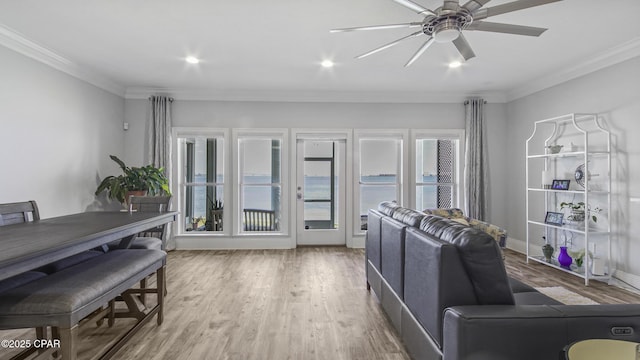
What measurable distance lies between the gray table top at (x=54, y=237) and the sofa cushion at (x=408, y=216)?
6.69 feet

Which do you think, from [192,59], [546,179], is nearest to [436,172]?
[546,179]

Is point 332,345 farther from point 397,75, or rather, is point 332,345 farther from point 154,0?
point 397,75

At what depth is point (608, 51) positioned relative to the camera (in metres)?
3.57

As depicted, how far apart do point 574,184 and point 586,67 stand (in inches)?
58.9

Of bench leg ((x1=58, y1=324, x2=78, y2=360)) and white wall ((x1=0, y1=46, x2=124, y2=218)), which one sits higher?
white wall ((x1=0, y1=46, x2=124, y2=218))

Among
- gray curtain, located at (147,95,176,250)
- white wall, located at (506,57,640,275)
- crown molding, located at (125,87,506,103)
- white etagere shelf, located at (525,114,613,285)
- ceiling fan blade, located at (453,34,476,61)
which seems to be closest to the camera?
ceiling fan blade, located at (453,34,476,61)

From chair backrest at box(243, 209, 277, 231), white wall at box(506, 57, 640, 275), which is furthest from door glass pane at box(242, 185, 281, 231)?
white wall at box(506, 57, 640, 275)

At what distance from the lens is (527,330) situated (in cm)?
137

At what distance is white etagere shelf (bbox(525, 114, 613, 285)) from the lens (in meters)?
3.67

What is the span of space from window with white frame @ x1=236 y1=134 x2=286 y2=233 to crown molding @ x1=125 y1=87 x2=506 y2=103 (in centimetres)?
74

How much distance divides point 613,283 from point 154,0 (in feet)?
18.2

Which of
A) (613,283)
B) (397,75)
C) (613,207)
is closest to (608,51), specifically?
(613,207)

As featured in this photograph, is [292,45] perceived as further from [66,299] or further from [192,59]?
[66,299]

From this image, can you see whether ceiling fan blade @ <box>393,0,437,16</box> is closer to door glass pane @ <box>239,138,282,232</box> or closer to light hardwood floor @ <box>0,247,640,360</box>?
light hardwood floor @ <box>0,247,640,360</box>
